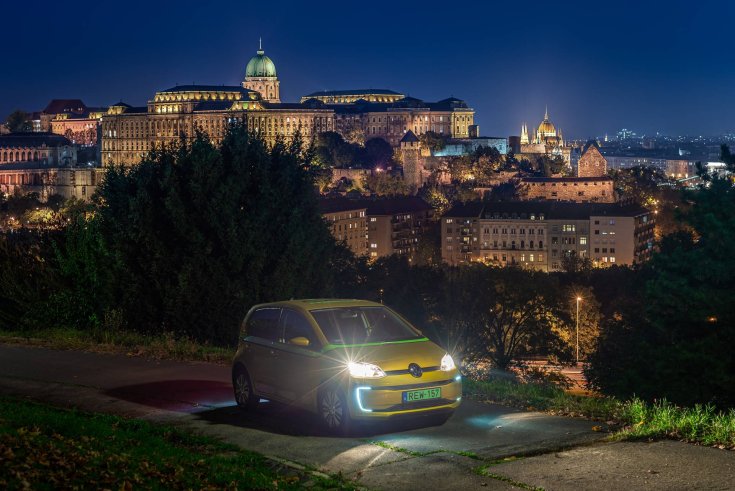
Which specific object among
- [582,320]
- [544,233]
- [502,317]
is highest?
[544,233]

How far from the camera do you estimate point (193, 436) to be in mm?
8797

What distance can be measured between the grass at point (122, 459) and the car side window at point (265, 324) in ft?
4.73

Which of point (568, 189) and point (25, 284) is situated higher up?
point (568, 189)

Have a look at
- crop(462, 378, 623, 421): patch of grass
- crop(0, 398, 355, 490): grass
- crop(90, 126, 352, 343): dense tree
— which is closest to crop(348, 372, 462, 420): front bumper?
crop(0, 398, 355, 490): grass

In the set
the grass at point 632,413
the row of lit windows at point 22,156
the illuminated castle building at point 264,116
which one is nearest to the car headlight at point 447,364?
the grass at point 632,413

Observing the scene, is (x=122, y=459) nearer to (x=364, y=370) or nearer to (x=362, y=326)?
(x=364, y=370)

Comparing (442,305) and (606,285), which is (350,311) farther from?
(606,285)

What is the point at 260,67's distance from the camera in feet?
626

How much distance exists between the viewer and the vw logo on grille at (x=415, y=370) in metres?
8.96

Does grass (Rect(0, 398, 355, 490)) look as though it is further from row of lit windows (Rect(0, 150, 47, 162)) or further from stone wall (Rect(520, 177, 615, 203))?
row of lit windows (Rect(0, 150, 47, 162))

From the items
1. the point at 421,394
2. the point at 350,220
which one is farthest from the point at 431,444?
the point at 350,220

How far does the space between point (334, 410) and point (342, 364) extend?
41cm

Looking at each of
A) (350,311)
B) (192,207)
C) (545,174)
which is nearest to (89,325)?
(192,207)

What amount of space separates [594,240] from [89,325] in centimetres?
9663
